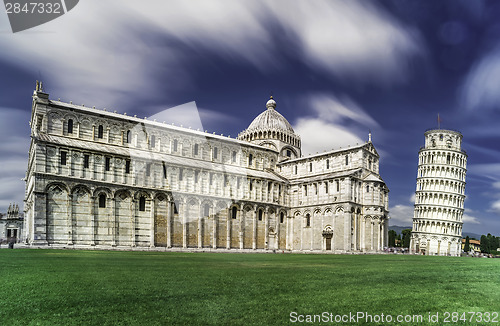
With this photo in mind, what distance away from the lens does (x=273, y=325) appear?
7883 mm

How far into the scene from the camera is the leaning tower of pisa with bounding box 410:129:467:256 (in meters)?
91.4

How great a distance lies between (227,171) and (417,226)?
57639 mm

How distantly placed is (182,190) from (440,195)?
219ft

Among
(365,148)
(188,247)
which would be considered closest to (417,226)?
(365,148)

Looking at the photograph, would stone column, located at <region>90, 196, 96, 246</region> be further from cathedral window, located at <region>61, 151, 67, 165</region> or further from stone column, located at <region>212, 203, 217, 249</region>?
stone column, located at <region>212, 203, 217, 249</region>

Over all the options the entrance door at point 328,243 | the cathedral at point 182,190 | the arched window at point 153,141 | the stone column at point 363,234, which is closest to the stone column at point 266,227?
the cathedral at point 182,190

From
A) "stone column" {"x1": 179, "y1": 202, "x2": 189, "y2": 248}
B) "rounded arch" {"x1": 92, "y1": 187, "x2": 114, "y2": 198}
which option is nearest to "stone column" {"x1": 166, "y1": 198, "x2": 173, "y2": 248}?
"stone column" {"x1": 179, "y1": 202, "x2": 189, "y2": 248}

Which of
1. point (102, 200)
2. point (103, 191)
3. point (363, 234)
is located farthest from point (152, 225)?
point (363, 234)

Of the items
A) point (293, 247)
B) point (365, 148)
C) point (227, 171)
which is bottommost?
point (293, 247)

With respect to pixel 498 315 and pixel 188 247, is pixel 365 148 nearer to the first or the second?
pixel 188 247

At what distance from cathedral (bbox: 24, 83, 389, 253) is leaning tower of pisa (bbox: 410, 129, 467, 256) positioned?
33.9 metres

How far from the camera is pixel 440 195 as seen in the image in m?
92.1

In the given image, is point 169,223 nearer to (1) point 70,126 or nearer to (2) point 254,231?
(2) point 254,231

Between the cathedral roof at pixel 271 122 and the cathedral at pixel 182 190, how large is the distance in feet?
20.9
